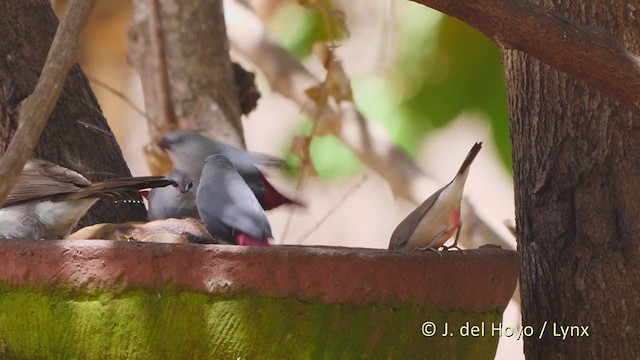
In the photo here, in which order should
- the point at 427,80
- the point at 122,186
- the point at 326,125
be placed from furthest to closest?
the point at 427,80, the point at 326,125, the point at 122,186

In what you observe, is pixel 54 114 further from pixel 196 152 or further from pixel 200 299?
pixel 200 299

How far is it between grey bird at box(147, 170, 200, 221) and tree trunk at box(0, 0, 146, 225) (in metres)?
0.14

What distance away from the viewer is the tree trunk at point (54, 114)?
1.86 meters

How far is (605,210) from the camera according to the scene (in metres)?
1.51

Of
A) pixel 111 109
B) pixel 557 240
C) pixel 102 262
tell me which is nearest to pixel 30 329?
pixel 102 262

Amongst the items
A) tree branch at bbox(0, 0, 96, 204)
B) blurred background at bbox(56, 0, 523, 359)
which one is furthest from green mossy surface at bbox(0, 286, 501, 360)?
blurred background at bbox(56, 0, 523, 359)

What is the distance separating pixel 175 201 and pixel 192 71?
39.5 inches

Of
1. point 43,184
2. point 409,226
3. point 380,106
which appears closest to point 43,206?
point 43,184

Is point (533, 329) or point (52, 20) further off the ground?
point (52, 20)

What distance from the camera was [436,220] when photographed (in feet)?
4.87

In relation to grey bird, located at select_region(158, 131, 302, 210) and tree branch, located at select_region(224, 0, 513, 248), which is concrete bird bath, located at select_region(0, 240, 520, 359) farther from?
tree branch, located at select_region(224, 0, 513, 248)

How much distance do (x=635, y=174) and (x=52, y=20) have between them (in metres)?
1.11

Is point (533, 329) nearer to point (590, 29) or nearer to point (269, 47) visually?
point (590, 29)

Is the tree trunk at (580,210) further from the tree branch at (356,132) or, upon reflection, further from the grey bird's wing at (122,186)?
the tree branch at (356,132)
